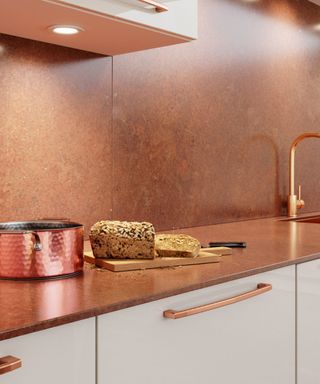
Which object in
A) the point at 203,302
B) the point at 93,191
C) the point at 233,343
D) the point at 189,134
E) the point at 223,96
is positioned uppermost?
the point at 223,96

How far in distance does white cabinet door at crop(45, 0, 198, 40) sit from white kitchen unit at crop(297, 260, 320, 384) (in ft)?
2.42

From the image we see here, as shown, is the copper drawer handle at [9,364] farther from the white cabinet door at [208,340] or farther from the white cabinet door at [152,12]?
the white cabinet door at [152,12]

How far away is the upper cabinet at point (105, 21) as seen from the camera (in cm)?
139

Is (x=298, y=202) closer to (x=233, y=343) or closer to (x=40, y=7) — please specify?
(x=233, y=343)

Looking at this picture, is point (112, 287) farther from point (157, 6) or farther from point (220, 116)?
point (220, 116)

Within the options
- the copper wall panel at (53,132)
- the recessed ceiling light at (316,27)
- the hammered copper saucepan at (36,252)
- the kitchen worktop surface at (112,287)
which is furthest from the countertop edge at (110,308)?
the recessed ceiling light at (316,27)

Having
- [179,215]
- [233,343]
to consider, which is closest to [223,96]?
[179,215]

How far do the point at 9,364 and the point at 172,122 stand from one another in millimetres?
1466

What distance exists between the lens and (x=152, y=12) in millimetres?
1544

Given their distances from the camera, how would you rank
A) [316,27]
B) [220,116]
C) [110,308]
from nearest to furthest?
[110,308]
[220,116]
[316,27]

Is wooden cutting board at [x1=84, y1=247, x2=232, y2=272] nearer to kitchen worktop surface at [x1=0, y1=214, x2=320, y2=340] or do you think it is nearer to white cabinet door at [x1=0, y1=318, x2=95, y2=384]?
kitchen worktop surface at [x1=0, y1=214, x2=320, y2=340]

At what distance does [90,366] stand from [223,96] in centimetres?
165

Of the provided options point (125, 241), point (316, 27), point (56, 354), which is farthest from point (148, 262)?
point (316, 27)

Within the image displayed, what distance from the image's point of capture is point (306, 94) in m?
3.08
